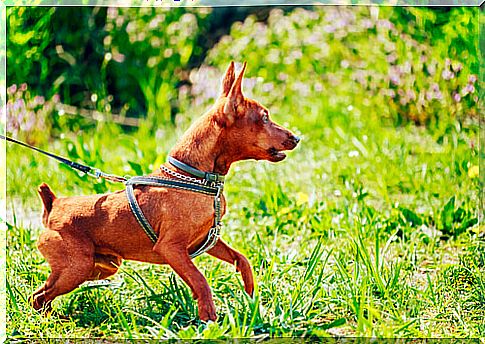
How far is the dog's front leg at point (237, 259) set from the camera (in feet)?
11.0

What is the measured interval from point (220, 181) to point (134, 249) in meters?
0.45

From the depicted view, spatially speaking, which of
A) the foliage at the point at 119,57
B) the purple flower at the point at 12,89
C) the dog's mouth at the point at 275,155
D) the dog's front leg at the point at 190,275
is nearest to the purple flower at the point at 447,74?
the foliage at the point at 119,57

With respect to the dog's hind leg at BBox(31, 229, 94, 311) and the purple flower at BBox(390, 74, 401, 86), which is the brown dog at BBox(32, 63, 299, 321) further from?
the purple flower at BBox(390, 74, 401, 86)

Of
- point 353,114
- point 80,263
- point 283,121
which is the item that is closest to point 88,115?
point 283,121

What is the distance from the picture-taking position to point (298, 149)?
6.25 metres

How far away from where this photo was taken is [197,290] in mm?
3082

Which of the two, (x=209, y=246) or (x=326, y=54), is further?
(x=326, y=54)

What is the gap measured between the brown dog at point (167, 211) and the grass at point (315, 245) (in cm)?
24

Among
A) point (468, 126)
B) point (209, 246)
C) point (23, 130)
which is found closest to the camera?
point (209, 246)

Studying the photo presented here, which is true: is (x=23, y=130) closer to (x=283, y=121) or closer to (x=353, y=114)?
(x=283, y=121)

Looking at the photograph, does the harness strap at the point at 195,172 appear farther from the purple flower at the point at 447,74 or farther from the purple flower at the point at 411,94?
the purple flower at the point at 411,94

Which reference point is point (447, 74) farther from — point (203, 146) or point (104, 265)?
point (104, 265)

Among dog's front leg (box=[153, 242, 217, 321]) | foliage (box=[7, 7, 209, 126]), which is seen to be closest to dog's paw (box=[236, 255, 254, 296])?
dog's front leg (box=[153, 242, 217, 321])

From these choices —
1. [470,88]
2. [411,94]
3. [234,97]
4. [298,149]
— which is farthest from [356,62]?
[234,97]
